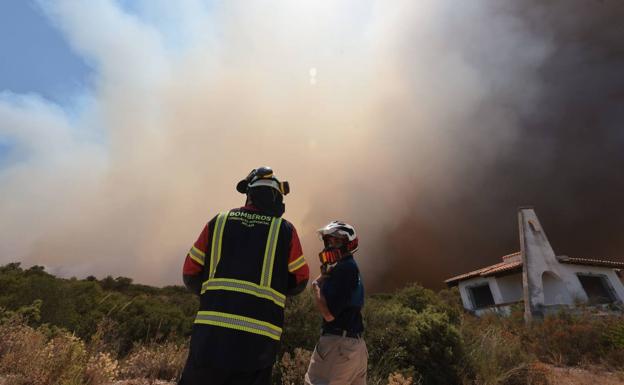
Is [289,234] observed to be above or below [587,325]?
below

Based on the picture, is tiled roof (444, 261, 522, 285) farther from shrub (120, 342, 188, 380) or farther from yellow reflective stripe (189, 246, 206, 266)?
yellow reflective stripe (189, 246, 206, 266)

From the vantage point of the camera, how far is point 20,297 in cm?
892

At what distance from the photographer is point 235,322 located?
1980 millimetres

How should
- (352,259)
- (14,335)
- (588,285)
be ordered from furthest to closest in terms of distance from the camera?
(588,285), (14,335), (352,259)

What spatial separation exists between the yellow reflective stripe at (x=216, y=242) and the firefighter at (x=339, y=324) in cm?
153

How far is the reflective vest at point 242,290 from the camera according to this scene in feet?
6.39

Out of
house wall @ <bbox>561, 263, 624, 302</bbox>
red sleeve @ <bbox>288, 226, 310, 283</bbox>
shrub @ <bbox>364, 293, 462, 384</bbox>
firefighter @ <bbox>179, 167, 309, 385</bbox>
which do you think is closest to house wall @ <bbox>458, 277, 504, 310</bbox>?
house wall @ <bbox>561, 263, 624, 302</bbox>

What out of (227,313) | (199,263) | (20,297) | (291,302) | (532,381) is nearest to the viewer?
(227,313)

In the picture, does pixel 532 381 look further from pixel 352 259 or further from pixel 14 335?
pixel 14 335

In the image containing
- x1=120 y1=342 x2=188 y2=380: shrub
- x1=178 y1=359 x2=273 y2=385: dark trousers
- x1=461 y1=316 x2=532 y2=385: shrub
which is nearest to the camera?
x1=178 y1=359 x2=273 y2=385: dark trousers

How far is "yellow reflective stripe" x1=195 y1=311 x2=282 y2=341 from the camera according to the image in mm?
1979

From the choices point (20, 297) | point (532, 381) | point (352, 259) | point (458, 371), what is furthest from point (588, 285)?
point (20, 297)

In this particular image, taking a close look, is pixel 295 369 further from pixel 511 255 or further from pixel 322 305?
pixel 511 255

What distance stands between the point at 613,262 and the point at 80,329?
30371 mm
